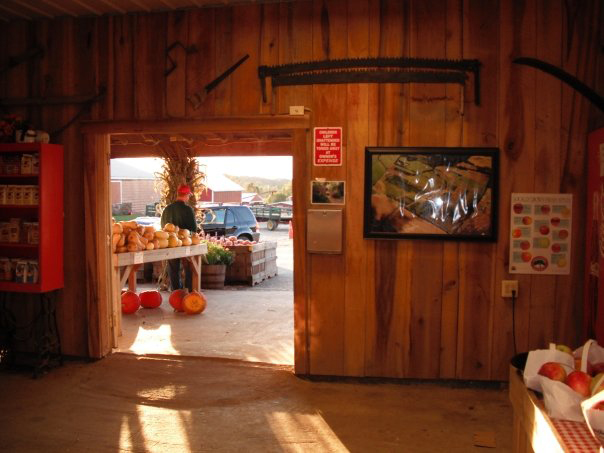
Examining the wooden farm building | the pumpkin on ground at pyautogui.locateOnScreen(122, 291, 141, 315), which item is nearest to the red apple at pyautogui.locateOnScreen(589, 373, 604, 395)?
the wooden farm building

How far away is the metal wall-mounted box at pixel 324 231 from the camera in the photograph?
404cm

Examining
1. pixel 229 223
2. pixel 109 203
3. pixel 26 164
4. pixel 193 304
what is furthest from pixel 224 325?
pixel 229 223

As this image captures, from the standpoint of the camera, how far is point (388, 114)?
13.1 feet

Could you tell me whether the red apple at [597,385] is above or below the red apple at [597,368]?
above

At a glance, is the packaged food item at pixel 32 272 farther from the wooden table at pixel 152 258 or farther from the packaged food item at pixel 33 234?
the wooden table at pixel 152 258

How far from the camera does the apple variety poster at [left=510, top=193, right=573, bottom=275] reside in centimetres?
384

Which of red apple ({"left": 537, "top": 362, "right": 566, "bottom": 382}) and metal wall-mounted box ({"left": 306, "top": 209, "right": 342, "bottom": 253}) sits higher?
metal wall-mounted box ({"left": 306, "top": 209, "right": 342, "bottom": 253})

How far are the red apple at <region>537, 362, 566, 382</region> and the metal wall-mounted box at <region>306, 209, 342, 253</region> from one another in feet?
7.31

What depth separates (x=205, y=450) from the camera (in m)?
3.04

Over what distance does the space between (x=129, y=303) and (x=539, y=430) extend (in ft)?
18.7

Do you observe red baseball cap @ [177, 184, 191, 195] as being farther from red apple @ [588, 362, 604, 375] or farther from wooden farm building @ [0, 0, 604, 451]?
red apple @ [588, 362, 604, 375]

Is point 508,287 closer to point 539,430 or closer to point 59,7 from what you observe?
point 539,430

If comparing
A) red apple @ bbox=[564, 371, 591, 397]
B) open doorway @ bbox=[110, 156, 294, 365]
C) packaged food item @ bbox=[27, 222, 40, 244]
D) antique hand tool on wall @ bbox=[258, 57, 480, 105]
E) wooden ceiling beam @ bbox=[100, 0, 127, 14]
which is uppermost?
wooden ceiling beam @ bbox=[100, 0, 127, 14]

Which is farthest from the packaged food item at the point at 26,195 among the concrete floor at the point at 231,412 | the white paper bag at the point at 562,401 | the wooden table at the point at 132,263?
the white paper bag at the point at 562,401
